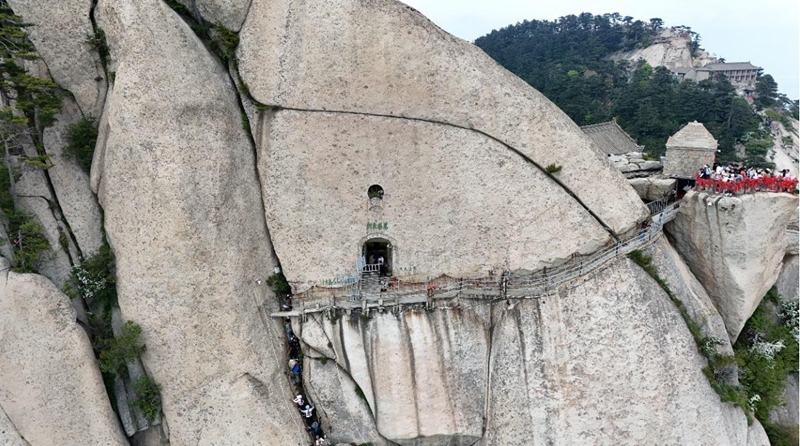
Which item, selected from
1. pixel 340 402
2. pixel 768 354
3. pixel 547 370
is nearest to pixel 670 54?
pixel 768 354

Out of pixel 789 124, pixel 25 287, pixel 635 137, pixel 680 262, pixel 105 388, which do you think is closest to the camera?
pixel 25 287

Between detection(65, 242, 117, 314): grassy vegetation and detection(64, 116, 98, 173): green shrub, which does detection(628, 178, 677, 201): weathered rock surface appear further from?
detection(64, 116, 98, 173): green shrub

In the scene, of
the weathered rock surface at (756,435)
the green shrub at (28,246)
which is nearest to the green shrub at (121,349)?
the green shrub at (28,246)

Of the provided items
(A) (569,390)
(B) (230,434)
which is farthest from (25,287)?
(A) (569,390)

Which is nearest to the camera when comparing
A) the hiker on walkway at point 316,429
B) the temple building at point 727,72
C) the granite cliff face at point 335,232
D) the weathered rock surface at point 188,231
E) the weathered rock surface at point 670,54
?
the weathered rock surface at point 188,231

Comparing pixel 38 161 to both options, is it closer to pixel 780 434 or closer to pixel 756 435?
pixel 756 435

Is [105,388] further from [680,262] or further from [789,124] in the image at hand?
[789,124]

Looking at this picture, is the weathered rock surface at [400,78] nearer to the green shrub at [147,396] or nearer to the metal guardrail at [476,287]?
the metal guardrail at [476,287]
